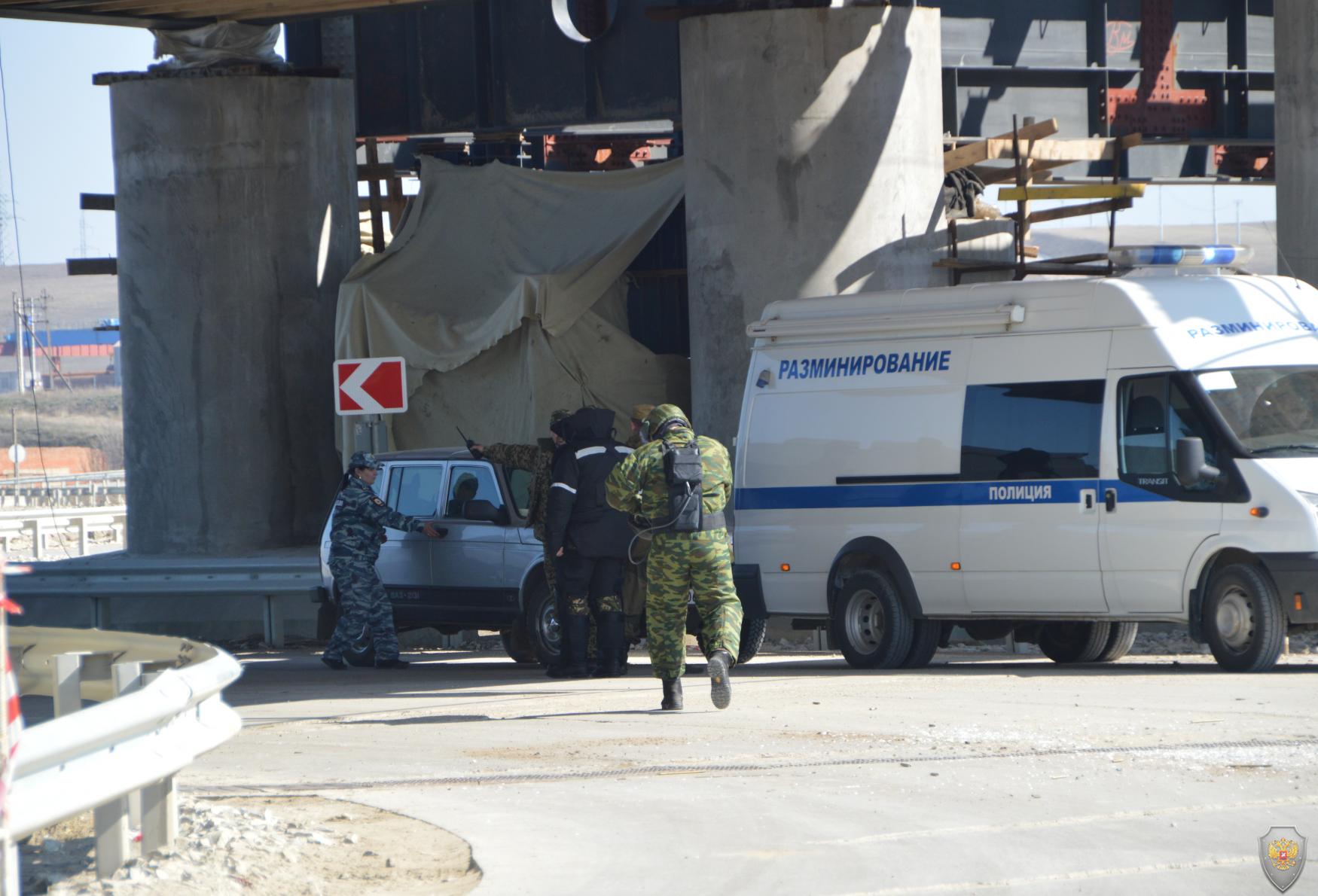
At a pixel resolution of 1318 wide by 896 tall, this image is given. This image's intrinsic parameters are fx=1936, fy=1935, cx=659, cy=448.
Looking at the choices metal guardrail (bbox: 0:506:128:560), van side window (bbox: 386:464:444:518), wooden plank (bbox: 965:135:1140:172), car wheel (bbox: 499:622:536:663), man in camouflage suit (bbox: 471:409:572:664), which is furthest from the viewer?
metal guardrail (bbox: 0:506:128:560)

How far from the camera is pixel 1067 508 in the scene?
1281 cm

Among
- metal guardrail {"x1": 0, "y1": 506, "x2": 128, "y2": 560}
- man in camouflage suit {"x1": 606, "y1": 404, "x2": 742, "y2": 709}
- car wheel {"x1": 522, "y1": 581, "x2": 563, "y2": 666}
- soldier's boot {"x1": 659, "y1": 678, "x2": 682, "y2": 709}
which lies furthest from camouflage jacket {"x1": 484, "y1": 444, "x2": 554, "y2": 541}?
metal guardrail {"x1": 0, "y1": 506, "x2": 128, "y2": 560}

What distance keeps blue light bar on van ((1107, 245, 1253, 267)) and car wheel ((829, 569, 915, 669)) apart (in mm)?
2774

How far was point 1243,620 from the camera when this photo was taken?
12289 millimetres

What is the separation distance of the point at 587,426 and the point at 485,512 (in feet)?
6.12

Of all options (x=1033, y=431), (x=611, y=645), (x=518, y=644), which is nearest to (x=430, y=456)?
(x=518, y=644)

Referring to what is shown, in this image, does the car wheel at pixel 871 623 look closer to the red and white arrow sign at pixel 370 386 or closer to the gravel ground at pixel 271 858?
the red and white arrow sign at pixel 370 386

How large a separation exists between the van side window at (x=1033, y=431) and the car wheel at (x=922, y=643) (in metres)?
1.25

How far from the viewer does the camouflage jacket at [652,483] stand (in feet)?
36.6

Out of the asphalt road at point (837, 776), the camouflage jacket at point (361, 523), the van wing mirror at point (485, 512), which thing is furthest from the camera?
the camouflage jacket at point (361, 523)

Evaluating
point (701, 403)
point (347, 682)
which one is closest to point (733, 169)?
point (701, 403)

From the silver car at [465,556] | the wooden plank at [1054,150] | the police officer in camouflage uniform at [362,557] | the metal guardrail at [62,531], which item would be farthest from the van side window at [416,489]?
the metal guardrail at [62,531]

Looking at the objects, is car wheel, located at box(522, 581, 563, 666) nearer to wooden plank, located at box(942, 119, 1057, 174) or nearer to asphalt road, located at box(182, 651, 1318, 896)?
asphalt road, located at box(182, 651, 1318, 896)

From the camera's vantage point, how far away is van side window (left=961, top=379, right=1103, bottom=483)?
12.7m
